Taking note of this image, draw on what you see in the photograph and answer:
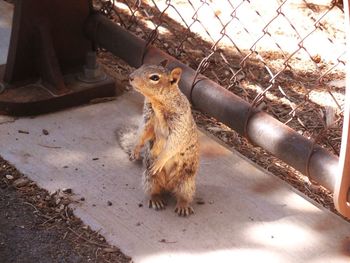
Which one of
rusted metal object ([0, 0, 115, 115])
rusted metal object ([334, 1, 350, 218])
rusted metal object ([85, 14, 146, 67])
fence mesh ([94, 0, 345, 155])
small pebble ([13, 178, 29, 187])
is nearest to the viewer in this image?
rusted metal object ([334, 1, 350, 218])

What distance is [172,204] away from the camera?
3.12 m

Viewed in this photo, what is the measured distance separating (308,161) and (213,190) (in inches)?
18.4

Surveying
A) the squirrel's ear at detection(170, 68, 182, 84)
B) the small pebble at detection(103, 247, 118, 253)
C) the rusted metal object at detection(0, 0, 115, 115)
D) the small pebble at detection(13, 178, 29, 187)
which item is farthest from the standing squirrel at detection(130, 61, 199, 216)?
the rusted metal object at detection(0, 0, 115, 115)

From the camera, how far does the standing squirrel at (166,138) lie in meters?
2.85

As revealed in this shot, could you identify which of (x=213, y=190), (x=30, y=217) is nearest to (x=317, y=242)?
(x=213, y=190)

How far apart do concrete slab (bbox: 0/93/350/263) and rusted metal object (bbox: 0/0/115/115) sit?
118mm

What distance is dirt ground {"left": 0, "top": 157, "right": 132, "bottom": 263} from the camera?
280cm

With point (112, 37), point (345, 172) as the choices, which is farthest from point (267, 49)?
point (345, 172)

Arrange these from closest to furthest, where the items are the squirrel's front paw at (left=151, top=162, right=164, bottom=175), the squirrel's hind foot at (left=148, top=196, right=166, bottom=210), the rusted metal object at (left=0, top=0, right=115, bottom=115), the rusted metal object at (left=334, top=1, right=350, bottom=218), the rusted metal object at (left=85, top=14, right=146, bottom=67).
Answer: the rusted metal object at (left=334, top=1, right=350, bottom=218) < the squirrel's front paw at (left=151, top=162, right=164, bottom=175) < the squirrel's hind foot at (left=148, top=196, right=166, bottom=210) < the rusted metal object at (left=0, top=0, right=115, bottom=115) < the rusted metal object at (left=85, top=14, right=146, bottom=67)

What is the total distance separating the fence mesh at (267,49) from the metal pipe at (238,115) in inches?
5.9

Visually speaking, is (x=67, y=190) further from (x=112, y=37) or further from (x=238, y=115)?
(x=112, y=37)

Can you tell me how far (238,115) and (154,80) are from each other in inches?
23.8

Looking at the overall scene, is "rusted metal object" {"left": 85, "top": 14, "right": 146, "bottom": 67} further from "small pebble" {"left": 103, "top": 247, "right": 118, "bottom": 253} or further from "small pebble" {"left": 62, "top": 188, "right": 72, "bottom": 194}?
"small pebble" {"left": 103, "top": 247, "right": 118, "bottom": 253}

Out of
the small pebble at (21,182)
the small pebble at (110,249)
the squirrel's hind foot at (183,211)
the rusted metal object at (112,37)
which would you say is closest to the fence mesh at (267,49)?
the rusted metal object at (112,37)
